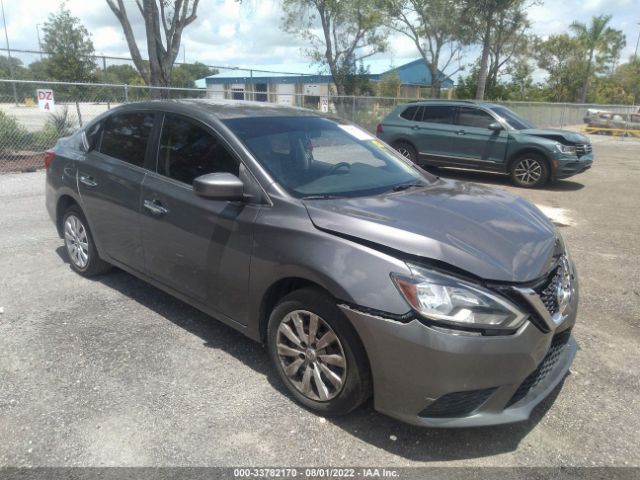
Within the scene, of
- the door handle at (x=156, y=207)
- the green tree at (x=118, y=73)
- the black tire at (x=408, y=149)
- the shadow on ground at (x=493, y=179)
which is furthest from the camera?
the green tree at (x=118, y=73)

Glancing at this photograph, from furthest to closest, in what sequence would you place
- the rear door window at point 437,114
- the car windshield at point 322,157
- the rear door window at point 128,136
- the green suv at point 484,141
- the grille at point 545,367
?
the rear door window at point 437,114, the green suv at point 484,141, the rear door window at point 128,136, the car windshield at point 322,157, the grille at point 545,367

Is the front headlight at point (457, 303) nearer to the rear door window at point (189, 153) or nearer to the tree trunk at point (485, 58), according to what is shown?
the rear door window at point (189, 153)

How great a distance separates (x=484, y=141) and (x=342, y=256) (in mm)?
9477

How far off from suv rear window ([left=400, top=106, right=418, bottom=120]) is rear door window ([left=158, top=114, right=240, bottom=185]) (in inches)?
367

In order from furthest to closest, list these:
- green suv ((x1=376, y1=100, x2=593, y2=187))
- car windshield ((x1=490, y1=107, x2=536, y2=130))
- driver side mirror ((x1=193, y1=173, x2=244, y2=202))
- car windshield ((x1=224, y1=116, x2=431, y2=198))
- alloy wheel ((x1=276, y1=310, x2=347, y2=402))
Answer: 1. car windshield ((x1=490, y1=107, x2=536, y2=130))
2. green suv ((x1=376, y1=100, x2=593, y2=187))
3. car windshield ((x1=224, y1=116, x2=431, y2=198))
4. driver side mirror ((x1=193, y1=173, x2=244, y2=202))
5. alloy wheel ((x1=276, y1=310, x2=347, y2=402))

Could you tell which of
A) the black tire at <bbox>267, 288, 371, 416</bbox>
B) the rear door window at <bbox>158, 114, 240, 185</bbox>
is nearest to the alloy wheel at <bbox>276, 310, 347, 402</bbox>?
the black tire at <bbox>267, 288, 371, 416</bbox>

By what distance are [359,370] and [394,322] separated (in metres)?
0.37

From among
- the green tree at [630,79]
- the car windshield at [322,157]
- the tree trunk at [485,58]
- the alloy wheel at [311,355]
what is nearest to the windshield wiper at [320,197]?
the car windshield at [322,157]

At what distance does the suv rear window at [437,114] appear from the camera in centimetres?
1173

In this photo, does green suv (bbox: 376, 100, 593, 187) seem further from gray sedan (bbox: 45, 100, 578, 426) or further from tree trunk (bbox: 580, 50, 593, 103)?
tree trunk (bbox: 580, 50, 593, 103)

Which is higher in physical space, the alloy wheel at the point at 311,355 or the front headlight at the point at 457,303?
the front headlight at the point at 457,303

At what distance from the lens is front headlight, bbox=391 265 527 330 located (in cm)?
237

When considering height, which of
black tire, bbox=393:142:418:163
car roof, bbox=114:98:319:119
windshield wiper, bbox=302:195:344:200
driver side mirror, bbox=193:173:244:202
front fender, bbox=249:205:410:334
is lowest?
black tire, bbox=393:142:418:163

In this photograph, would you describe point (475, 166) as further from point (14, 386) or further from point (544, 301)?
point (14, 386)
